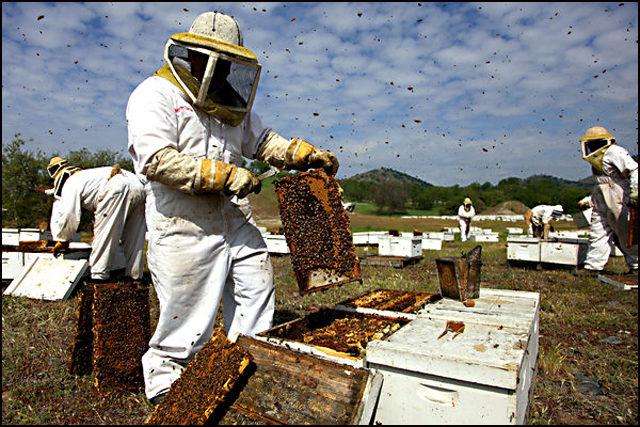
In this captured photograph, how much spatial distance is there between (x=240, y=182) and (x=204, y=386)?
115 centimetres

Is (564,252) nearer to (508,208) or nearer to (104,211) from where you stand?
(104,211)

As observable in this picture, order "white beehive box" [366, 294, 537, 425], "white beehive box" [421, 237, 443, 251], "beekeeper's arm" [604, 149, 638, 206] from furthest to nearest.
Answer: "white beehive box" [421, 237, 443, 251]
"beekeeper's arm" [604, 149, 638, 206]
"white beehive box" [366, 294, 537, 425]

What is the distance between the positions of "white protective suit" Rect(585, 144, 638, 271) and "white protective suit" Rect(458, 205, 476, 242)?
9.85m

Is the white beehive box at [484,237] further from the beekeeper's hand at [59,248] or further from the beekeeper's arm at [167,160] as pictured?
the beekeeper's arm at [167,160]

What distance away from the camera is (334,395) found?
212 cm

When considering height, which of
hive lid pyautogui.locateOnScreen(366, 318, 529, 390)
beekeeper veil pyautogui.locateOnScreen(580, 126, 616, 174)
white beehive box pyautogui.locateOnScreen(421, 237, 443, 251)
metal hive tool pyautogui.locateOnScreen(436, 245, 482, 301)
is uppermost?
beekeeper veil pyautogui.locateOnScreen(580, 126, 616, 174)

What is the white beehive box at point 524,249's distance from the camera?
9203 mm

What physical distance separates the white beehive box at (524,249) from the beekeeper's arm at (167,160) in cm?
816

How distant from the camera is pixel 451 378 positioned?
6.68 feet

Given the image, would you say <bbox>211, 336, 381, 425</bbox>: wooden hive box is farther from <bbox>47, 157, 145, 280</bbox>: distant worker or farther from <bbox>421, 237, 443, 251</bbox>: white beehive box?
<bbox>421, 237, 443, 251</bbox>: white beehive box

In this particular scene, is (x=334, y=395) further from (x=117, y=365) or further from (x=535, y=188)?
(x=535, y=188)

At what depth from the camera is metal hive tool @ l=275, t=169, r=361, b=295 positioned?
10.0 feet

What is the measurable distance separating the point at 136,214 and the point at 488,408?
5.38 m

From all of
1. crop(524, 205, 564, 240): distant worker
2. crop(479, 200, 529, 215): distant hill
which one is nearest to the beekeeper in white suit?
crop(524, 205, 564, 240): distant worker
